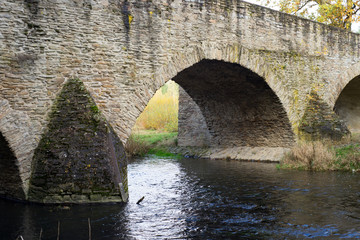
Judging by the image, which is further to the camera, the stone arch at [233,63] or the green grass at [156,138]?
the green grass at [156,138]

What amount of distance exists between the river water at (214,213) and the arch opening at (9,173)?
0.23 m

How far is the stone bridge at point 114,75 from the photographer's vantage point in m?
6.87

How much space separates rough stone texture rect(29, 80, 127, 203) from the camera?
670cm

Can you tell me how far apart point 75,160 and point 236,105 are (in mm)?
7894

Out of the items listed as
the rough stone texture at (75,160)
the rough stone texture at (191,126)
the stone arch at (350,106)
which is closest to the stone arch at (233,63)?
the rough stone texture at (75,160)

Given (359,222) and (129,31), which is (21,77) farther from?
(359,222)

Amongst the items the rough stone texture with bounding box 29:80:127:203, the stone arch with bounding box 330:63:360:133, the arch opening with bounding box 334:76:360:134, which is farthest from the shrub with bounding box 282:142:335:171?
→ the arch opening with bounding box 334:76:360:134

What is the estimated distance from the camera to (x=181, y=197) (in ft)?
25.2

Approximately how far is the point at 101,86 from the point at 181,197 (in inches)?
105

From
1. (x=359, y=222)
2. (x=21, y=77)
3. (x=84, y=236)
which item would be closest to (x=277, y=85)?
(x=359, y=222)

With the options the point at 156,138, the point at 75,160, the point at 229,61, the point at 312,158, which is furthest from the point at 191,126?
the point at 75,160

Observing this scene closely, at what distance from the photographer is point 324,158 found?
10.4m

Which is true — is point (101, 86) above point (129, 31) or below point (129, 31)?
below

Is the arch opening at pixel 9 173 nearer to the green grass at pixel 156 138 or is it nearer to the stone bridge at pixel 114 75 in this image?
the stone bridge at pixel 114 75
